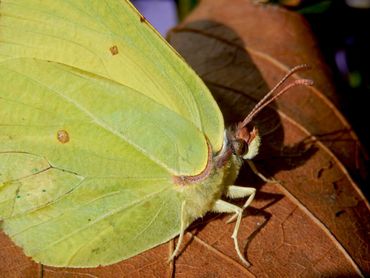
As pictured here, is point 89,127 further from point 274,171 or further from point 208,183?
point 274,171

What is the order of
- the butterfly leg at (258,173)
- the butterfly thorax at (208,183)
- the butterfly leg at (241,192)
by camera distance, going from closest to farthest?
the butterfly thorax at (208,183) < the butterfly leg at (241,192) < the butterfly leg at (258,173)

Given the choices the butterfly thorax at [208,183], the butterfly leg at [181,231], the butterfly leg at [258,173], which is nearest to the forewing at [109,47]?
the butterfly thorax at [208,183]

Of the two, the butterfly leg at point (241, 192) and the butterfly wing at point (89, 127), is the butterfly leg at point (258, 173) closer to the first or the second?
the butterfly leg at point (241, 192)

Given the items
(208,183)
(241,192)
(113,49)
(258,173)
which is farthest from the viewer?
(258,173)

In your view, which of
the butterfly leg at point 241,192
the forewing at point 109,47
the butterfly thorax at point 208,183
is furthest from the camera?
the butterfly leg at point 241,192

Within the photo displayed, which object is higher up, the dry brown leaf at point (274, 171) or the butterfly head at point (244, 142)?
the butterfly head at point (244, 142)

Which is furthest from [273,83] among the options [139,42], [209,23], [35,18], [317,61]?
[35,18]

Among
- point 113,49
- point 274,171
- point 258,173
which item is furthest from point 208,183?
point 113,49
